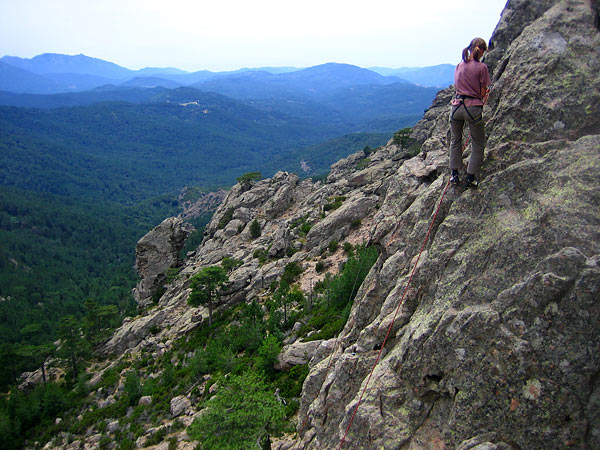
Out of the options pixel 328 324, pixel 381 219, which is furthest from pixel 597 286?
pixel 328 324

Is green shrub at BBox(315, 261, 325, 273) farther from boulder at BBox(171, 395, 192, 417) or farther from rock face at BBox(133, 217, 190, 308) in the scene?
rock face at BBox(133, 217, 190, 308)

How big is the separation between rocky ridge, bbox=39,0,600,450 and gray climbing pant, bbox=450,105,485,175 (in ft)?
1.45

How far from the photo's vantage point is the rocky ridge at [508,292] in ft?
24.2

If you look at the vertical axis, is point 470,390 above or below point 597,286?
below

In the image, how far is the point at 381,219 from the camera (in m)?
18.4

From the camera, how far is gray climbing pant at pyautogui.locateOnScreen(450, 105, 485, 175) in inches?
392

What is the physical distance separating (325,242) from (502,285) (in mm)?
35591

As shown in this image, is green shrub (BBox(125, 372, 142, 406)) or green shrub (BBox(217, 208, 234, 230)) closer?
green shrub (BBox(125, 372, 142, 406))

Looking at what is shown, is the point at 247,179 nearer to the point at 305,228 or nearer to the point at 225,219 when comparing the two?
the point at 225,219

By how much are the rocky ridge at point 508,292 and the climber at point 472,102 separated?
0.48 metres

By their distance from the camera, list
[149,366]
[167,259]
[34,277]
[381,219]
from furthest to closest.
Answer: [34,277] < [167,259] < [149,366] < [381,219]

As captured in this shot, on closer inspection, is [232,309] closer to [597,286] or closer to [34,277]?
[597,286]

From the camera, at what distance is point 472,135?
10203 mm

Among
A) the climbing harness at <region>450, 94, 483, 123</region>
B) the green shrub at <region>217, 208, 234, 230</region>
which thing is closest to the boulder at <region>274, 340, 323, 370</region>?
the climbing harness at <region>450, 94, 483, 123</region>
